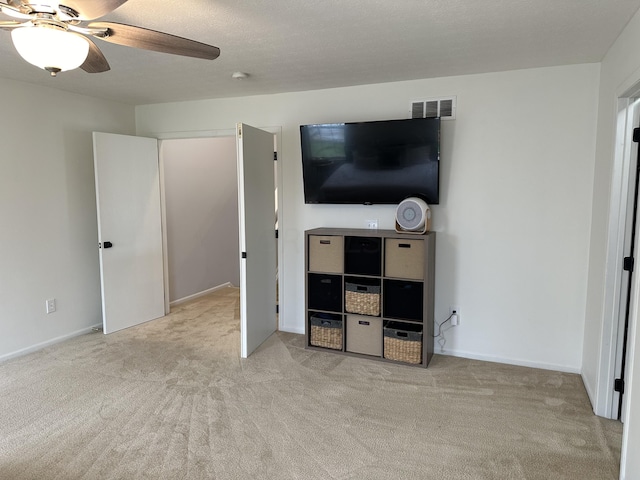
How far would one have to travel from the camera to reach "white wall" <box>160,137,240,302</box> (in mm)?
5164

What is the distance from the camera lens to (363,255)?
3.52 metres

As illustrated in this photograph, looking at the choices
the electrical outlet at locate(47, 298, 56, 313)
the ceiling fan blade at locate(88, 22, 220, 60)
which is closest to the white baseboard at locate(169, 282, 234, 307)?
the electrical outlet at locate(47, 298, 56, 313)

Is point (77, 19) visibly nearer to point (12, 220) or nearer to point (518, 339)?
point (12, 220)

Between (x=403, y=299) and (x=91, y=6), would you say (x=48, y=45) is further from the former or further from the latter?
(x=403, y=299)

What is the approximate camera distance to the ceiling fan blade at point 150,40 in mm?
1714

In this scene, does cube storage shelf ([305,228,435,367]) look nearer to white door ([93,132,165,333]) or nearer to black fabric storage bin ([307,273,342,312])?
black fabric storage bin ([307,273,342,312])

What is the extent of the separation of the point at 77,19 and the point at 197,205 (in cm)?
399

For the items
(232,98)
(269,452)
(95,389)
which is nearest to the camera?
(269,452)

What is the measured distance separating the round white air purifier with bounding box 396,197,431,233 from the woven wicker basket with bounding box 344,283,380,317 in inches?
22.7

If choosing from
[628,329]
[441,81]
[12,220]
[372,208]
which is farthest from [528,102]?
[12,220]

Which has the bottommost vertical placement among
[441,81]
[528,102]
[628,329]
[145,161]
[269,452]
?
[269,452]

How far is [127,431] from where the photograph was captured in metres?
2.49

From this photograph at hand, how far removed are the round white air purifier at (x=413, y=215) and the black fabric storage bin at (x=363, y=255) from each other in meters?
0.25

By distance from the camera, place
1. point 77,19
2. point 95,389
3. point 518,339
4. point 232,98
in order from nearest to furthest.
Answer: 1. point 77,19
2. point 95,389
3. point 518,339
4. point 232,98
